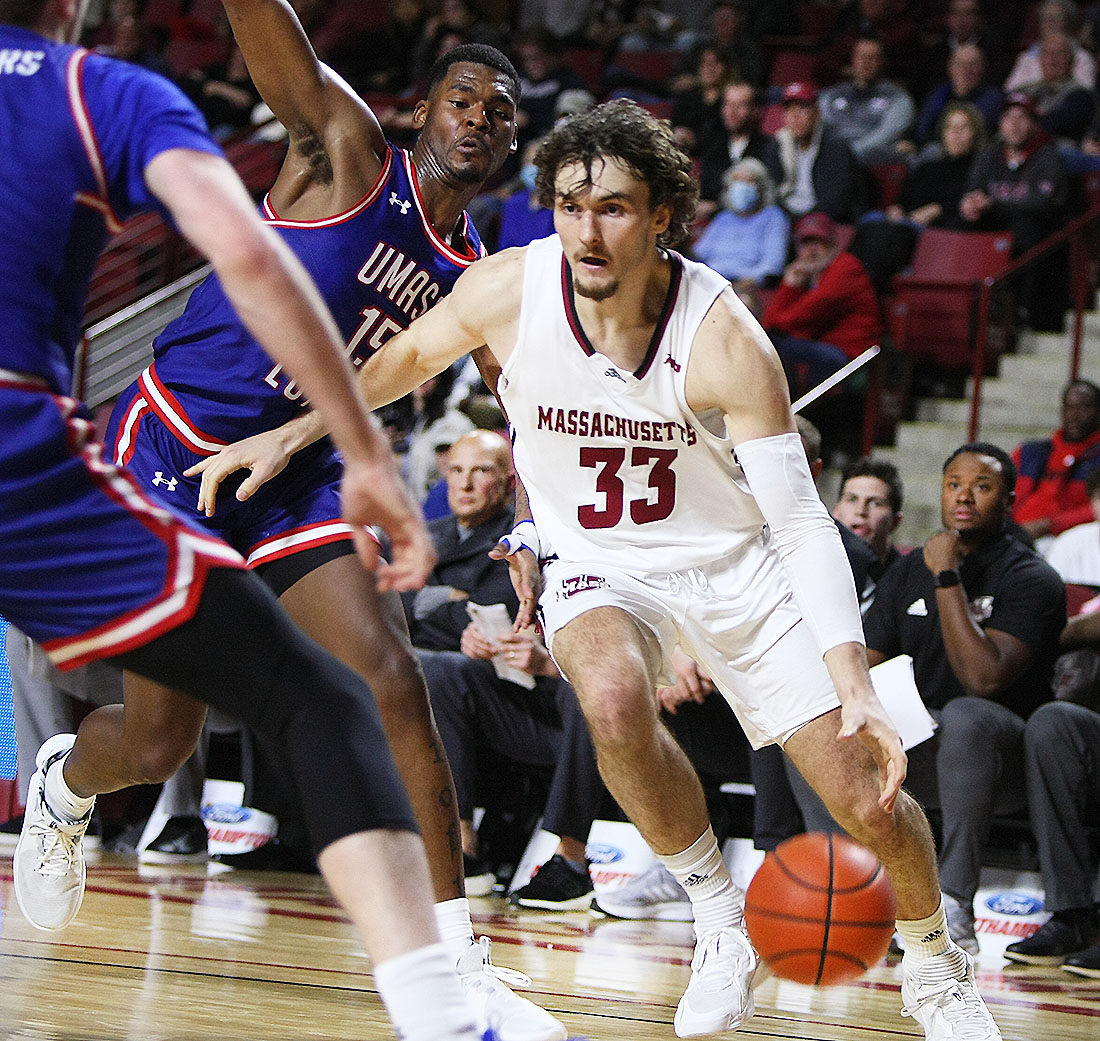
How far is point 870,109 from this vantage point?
11023 mm

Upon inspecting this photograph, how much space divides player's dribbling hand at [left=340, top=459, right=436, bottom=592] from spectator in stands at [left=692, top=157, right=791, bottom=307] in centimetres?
764

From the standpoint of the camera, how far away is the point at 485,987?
324cm

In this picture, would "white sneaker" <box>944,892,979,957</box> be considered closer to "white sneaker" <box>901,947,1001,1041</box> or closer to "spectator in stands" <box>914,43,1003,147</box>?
"white sneaker" <box>901,947,1001,1041</box>

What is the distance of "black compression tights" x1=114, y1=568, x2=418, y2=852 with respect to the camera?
223cm

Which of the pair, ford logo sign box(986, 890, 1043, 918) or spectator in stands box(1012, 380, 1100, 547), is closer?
ford logo sign box(986, 890, 1043, 918)

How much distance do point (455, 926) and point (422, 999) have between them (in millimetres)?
1164

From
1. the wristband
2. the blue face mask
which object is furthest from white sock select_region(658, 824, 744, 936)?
the blue face mask

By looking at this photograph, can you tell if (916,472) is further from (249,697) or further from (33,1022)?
(249,697)

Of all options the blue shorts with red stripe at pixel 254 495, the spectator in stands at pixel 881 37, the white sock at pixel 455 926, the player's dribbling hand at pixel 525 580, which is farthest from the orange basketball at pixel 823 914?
the spectator in stands at pixel 881 37

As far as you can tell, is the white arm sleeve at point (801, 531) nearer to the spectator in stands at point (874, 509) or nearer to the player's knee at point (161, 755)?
the player's knee at point (161, 755)

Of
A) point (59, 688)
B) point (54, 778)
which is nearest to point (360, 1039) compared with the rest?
point (54, 778)

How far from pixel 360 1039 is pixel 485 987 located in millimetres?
421

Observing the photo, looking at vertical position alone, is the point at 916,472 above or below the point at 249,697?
below

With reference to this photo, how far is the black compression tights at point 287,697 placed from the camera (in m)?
2.23
